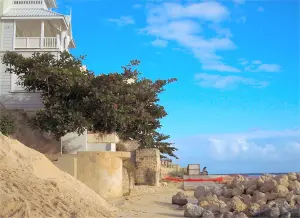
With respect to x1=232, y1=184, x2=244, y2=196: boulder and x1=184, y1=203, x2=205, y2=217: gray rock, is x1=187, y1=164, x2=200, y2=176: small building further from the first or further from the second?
x1=184, y1=203, x2=205, y2=217: gray rock

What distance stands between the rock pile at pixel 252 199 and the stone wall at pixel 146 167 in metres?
5.44

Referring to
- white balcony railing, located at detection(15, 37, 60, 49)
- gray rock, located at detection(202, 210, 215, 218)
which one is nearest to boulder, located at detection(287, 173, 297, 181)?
gray rock, located at detection(202, 210, 215, 218)

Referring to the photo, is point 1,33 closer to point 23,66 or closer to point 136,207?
point 23,66

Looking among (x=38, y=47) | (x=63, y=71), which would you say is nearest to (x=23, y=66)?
(x=63, y=71)

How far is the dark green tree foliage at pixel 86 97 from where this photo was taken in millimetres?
15859

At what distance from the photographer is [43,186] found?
8.41 meters

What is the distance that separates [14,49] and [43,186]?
15.5 m

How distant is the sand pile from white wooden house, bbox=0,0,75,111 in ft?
40.2

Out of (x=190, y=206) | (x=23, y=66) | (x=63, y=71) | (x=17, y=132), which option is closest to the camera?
(x=190, y=206)

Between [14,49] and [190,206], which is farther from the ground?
[14,49]

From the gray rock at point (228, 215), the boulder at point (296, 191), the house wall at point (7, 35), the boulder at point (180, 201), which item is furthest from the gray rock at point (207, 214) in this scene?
the house wall at point (7, 35)

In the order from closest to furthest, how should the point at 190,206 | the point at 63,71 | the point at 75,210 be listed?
the point at 75,210, the point at 190,206, the point at 63,71

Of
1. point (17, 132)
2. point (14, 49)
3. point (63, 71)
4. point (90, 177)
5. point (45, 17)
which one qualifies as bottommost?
point (90, 177)

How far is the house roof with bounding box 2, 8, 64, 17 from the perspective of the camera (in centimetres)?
2287
